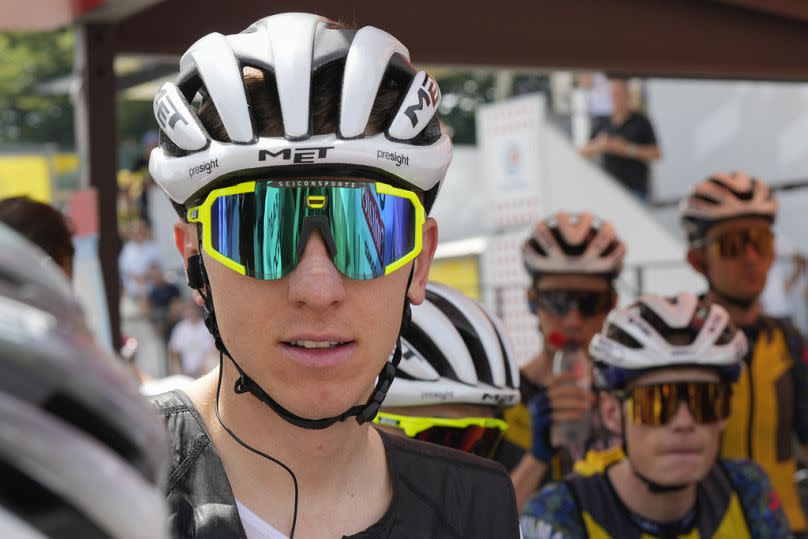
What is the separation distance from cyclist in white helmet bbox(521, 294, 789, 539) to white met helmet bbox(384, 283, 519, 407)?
2.64ft

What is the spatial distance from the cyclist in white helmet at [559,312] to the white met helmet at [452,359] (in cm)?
131

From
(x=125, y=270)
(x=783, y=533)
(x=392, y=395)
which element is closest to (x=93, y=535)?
(x=392, y=395)

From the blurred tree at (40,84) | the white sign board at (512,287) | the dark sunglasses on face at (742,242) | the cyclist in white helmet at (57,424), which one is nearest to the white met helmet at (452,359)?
the cyclist in white helmet at (57,424)

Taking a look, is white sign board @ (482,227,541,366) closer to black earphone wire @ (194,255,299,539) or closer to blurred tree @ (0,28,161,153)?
black earphone wire @ (194,255,299,539)

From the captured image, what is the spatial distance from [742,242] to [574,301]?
916 millimetres

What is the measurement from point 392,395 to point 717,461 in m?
1.76

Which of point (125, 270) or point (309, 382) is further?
point (125, 270)

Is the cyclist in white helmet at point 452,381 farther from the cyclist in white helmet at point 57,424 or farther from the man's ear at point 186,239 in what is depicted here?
the cyclist in white helmet at point 57,424

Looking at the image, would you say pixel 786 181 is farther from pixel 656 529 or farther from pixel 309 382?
pixel 309 382

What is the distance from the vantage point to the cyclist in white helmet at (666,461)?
12.2 ft

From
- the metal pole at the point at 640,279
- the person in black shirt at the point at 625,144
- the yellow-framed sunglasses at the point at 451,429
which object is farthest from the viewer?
the person in black shirt at the point at 625,144

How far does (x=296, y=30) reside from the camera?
1.89 m

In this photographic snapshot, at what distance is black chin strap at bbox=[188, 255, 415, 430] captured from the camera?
175 centimetres

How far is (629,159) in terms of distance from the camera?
12.6m
